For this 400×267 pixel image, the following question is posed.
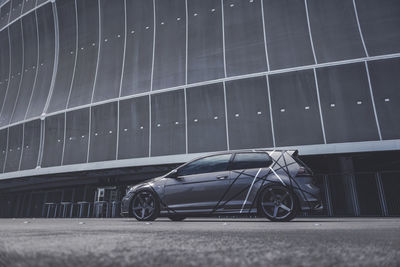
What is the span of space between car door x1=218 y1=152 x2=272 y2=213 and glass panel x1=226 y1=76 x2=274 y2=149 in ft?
14.0

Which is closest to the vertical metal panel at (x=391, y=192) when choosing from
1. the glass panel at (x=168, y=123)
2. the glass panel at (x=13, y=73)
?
the glass panel at (x=168, y=123)

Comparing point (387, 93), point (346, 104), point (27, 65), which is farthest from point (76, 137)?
point (387, 93)

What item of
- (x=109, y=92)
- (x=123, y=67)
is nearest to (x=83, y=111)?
(x=109, y=92)

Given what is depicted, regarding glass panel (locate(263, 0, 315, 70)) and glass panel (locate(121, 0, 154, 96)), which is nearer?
glass panel (locate(263, 0, 315, 70))

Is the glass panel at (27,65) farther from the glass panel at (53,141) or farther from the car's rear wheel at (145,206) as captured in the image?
the car's rear wheel at (145,206)

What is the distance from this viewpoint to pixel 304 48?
11383 mm

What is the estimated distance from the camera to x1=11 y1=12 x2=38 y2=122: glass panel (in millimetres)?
16817

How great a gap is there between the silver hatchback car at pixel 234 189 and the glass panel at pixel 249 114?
415 cm

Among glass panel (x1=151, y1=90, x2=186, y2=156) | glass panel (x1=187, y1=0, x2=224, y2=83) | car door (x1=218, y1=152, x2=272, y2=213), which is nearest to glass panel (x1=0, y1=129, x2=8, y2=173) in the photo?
glass panel (x1=151, y1=90, x2=186, y2=156)

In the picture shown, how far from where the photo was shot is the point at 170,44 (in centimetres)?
1352

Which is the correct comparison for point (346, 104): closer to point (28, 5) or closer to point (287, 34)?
point (287, 34)

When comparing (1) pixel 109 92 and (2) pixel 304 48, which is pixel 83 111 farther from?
(2) pixel 304 48

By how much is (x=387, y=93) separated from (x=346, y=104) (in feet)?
4.01

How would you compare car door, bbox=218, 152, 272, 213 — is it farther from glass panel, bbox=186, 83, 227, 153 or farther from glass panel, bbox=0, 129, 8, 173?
glass panel, bbox=0, 129, 8, 173
